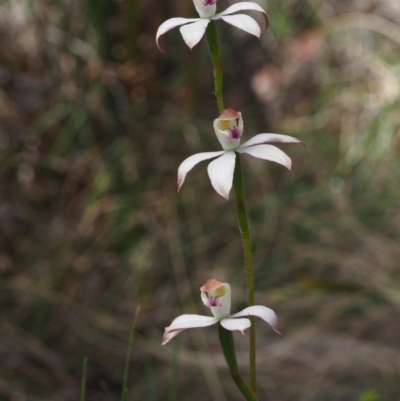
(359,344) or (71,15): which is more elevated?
(71,15)

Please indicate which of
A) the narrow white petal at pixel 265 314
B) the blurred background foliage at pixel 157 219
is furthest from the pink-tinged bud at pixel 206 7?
the blurred background foliage at pixel 157 219

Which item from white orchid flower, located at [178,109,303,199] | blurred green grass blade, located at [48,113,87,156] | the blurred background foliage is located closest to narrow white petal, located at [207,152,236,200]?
white orchid flower, located at [178,109,303,199]

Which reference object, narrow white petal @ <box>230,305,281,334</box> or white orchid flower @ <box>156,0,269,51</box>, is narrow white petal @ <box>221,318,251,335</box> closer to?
narrow white petal @ <box>230,305,281,334</box>

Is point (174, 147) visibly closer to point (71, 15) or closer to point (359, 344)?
point (71, 15)

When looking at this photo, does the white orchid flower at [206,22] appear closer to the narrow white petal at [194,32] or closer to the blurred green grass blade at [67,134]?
the narrow white petal at [194,32]

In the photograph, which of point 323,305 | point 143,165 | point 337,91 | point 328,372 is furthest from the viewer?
point 337,91

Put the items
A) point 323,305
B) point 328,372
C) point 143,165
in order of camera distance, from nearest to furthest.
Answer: point 328,372, point 323,305, point 143,165

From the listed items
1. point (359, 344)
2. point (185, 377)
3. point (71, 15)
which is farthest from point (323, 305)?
point (71, 15)
